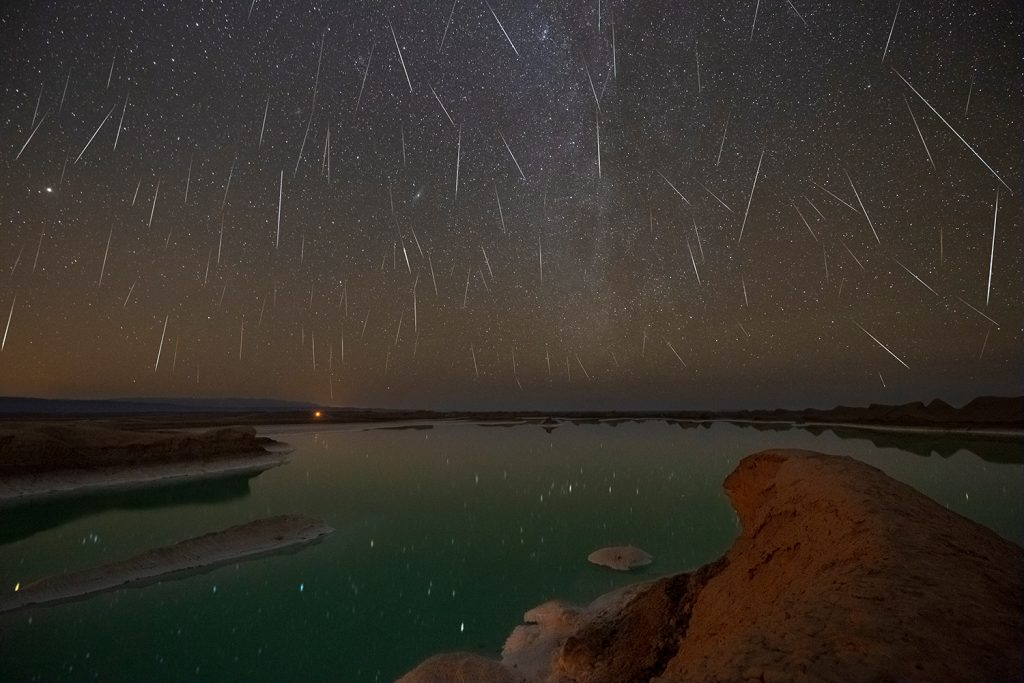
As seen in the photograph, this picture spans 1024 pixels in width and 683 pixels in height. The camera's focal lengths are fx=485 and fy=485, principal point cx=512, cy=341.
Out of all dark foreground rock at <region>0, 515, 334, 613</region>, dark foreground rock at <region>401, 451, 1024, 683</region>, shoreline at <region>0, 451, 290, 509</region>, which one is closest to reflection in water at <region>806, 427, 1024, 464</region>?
dark foreground rock at <region>401, 451, 1024, 683</region>

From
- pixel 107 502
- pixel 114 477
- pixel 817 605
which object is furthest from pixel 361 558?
pixel 114 477

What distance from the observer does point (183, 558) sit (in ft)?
55.4

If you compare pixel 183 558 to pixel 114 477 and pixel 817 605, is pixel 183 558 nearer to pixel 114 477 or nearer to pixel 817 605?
pixel 817 605

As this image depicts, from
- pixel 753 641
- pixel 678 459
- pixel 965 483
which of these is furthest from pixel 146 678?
pixel 678 459

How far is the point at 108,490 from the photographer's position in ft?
96.3

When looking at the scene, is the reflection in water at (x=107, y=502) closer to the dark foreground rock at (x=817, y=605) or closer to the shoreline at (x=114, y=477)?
the shoreline at (x=114, y=477)

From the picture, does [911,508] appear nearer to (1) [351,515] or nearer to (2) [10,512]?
(1) [351,515]

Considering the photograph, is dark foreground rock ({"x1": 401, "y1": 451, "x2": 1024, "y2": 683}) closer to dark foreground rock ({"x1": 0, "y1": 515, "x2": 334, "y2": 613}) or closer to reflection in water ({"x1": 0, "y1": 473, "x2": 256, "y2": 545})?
dark foreground rock ({"x1": 0, "y1": 515, "x2": 334, "y2": 613})

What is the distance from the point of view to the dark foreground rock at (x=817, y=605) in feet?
12.6

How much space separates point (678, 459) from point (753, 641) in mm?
45871

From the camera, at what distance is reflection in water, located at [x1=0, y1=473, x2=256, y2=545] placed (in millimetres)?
21609

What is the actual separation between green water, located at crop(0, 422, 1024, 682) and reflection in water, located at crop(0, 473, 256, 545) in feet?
0.54

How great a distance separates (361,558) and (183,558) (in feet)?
19.6

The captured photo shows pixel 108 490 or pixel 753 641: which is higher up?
pixel 753 641
